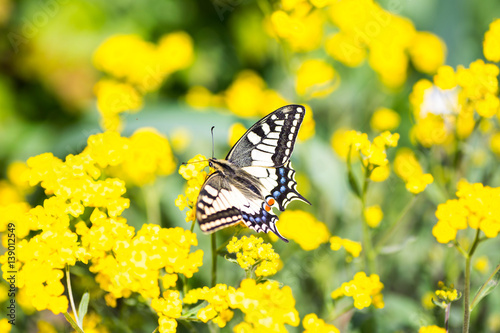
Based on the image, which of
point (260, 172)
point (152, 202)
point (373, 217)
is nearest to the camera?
point (373, 217)

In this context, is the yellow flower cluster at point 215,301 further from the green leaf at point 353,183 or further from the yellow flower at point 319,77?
the yellow flower at point 319,77

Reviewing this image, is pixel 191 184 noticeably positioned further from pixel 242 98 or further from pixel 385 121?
pixel 242 98

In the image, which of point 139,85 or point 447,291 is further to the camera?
point 139,85

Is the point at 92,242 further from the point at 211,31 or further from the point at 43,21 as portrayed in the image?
the point at 211,31

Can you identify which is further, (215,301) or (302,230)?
(302,230)

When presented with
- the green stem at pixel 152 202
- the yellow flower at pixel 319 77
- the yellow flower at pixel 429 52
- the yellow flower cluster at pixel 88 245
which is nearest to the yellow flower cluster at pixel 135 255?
the yellow flower cluster at pixel 88 245

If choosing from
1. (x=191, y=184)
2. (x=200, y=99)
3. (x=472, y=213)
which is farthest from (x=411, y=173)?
(x=200, y=99)

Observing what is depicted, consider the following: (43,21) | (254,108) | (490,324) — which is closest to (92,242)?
(490,324)
